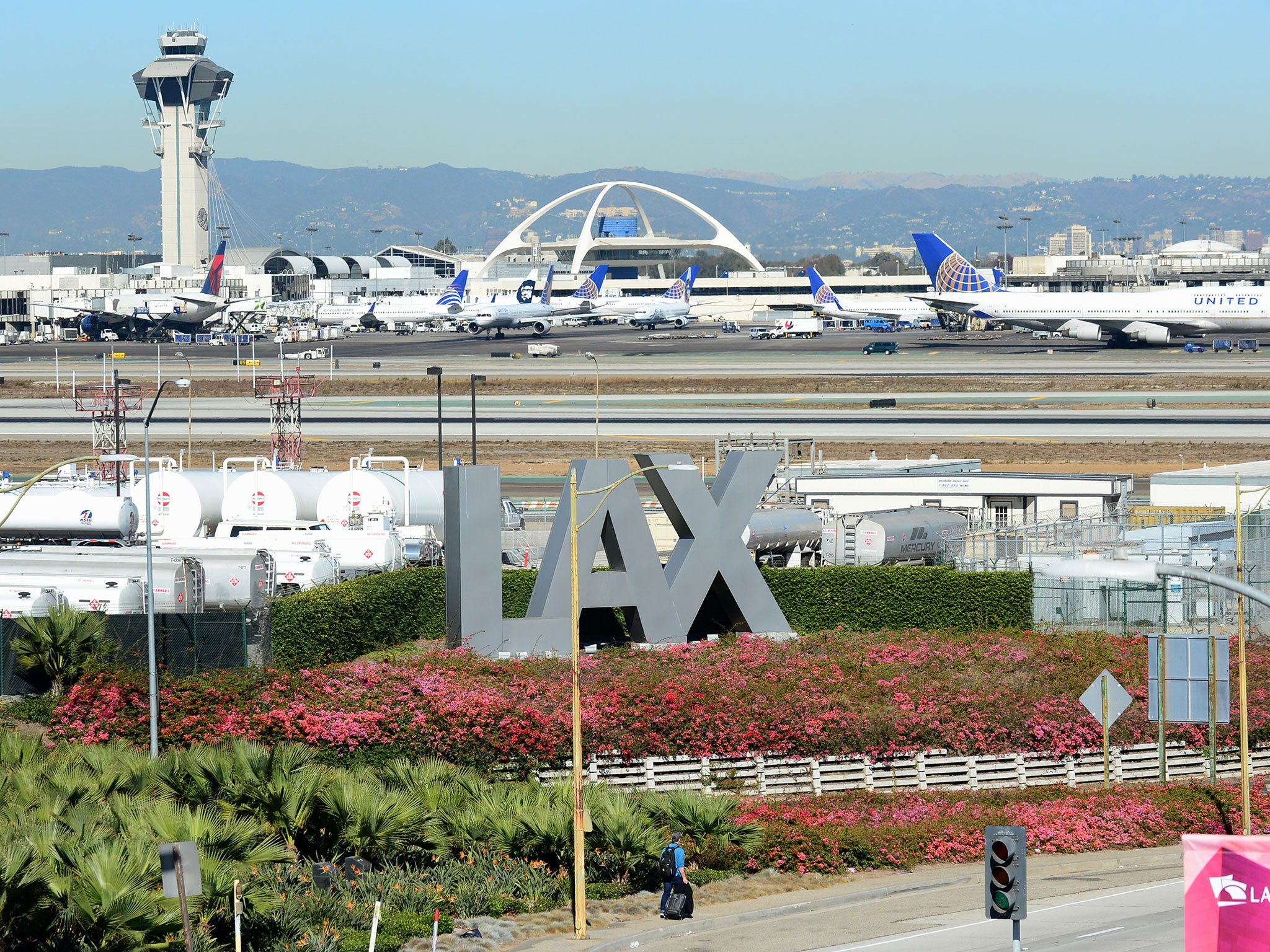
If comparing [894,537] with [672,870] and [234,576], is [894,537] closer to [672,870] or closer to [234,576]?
[234,576]

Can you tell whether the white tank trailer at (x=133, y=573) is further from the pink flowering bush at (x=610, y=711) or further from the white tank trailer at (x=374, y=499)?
the white tank trailer at (x=374, y=499)

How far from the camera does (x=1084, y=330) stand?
468ft

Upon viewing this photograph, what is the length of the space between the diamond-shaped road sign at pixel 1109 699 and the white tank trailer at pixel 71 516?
1286 inches

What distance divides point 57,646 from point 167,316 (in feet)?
544

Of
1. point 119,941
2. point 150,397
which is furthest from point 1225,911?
point 150,397

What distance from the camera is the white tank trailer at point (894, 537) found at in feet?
156

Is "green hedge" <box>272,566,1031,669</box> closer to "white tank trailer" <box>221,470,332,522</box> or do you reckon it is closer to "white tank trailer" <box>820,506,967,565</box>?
"white tank trailer" <box>820,506,967,565</box>

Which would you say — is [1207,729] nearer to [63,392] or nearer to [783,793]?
[783,793]

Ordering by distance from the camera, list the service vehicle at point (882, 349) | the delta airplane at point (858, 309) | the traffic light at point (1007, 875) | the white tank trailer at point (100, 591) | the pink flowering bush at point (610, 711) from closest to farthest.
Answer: the traffic light at point (1007, 875) < the pink flowering bush at point (610, 711) < the white tank trailer at point (100, 591) < the service vehicle at point (882, 349) < the delta airplane at point (858, 309)

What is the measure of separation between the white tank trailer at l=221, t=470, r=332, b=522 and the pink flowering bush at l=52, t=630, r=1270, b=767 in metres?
19.3

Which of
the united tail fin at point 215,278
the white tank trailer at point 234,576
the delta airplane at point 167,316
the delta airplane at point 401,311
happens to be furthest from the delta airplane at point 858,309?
the white tank trailer at point 234,576

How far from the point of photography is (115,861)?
1741cm

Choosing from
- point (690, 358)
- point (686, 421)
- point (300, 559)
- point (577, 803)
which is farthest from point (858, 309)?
point (577, 803)

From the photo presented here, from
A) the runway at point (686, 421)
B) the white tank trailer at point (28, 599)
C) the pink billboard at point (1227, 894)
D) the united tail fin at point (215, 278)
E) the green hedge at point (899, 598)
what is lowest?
the green hedge at point (899, 598)
